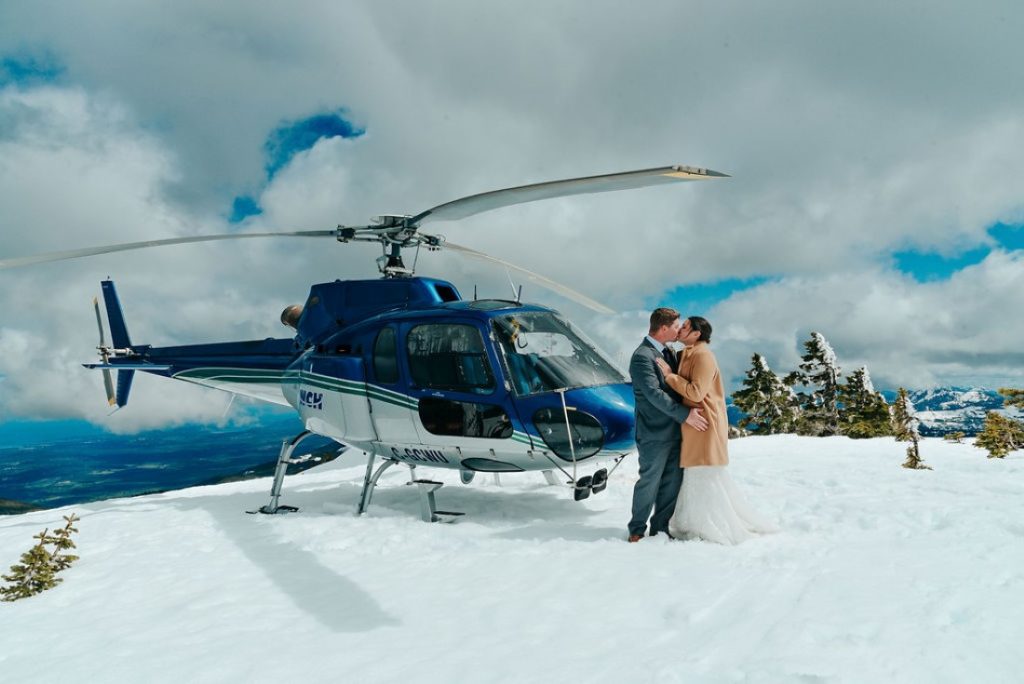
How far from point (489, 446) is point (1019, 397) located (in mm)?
12774

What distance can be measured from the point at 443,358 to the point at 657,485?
110 inches

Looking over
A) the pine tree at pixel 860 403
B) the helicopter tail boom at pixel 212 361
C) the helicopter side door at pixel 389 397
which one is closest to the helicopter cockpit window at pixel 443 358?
the helicopter side door at pixel 389 397

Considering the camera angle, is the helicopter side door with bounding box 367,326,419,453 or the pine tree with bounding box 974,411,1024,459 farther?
the pine tree with bounding box 974,411,1024,459

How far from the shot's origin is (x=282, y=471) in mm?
7711

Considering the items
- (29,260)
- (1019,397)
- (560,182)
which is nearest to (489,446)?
(560,182)

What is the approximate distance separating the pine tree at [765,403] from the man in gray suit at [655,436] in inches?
1150

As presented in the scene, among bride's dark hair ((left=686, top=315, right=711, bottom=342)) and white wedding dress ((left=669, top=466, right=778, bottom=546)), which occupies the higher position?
bride's dark hair ((left=686, top=315, right=711, bottom=342))

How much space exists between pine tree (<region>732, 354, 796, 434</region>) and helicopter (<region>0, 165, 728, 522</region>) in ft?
91.8

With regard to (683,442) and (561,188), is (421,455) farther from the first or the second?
(561,188)

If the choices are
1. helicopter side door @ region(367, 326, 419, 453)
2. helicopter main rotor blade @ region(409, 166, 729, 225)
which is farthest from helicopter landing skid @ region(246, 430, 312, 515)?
helicopter main rotor blade @ region(409, 166, 729, 225)

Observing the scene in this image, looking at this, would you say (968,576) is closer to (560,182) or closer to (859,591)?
(859,591)

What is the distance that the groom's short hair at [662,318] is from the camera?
17.0ft

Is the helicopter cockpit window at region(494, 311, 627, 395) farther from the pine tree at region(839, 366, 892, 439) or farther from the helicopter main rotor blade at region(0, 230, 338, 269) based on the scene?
the pine tree at region(839, 366, 892, 439)

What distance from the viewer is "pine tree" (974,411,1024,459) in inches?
402
